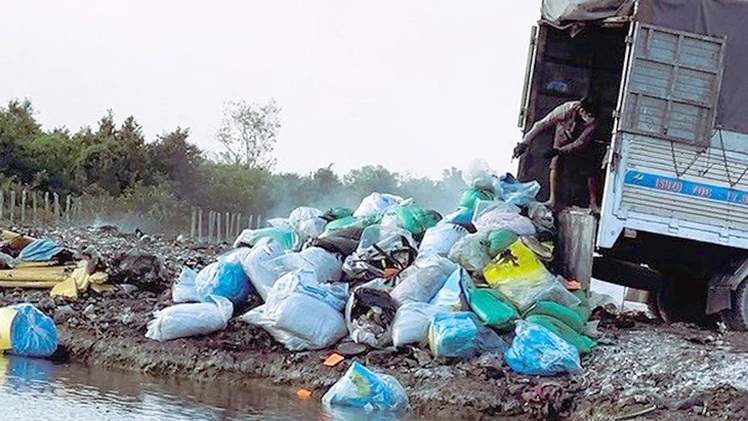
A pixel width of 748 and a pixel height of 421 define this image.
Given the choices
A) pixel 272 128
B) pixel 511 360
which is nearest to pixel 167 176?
pixel 272 128

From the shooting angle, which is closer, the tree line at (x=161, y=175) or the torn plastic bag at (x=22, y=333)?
the torn plastic bag at (x=22, y=333)

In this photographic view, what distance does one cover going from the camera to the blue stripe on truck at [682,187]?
842 centimetres

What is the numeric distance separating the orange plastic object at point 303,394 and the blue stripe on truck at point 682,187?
2.75m

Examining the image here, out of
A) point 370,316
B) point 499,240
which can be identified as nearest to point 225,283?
point 370,316

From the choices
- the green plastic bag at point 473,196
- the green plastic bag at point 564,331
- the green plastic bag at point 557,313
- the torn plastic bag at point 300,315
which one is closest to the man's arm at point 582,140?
the green plastic bag at point 473,196

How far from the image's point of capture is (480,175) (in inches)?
375

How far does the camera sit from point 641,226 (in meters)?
8.48

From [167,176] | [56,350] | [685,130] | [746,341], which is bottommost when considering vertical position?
[167,176]

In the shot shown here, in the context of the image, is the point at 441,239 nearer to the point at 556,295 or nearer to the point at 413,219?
the point at 413,219

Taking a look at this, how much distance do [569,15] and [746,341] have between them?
2.87 meters

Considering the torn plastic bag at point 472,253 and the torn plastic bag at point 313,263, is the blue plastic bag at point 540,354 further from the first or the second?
the torn plastic bag at point 313,263

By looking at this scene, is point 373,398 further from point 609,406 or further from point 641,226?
point 641,226

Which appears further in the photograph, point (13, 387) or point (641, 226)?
point (641, 226)

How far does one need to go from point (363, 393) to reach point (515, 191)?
10.4 ft
